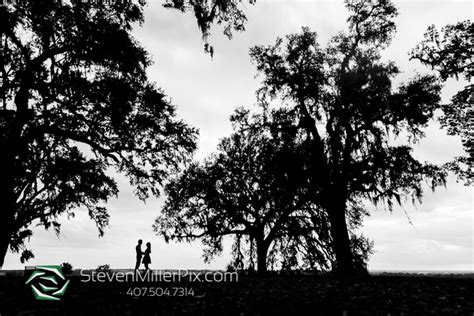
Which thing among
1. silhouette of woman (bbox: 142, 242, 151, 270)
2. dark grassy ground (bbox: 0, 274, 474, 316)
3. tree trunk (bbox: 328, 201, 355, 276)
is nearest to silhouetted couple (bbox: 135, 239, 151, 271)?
silhouette of woman (bbox: 142, 242, 151, 270)

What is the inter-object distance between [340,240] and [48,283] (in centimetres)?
1332

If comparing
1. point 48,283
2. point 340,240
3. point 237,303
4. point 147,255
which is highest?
point 340,240

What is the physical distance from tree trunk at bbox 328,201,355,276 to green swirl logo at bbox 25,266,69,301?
1253cm

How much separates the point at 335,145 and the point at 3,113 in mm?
14386

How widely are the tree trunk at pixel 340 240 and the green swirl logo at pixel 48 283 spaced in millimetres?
12531

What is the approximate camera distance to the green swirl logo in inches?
350

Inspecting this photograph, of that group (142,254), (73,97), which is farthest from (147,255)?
(73,97)

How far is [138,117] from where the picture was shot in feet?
49.9

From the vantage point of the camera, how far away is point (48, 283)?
9.46 m

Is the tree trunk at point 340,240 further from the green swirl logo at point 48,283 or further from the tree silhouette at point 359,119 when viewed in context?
the green swirl logo at point 48,283

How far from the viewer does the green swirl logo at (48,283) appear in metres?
8.89

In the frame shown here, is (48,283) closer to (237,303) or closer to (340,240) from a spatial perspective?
(237,303)

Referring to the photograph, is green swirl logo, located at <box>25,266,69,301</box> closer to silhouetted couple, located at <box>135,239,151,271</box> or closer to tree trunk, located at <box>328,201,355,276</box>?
silhouetted couple, located at <box>135,239,151,271</box>

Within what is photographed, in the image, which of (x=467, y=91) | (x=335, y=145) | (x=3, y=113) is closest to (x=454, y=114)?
(x=467, y=91)
